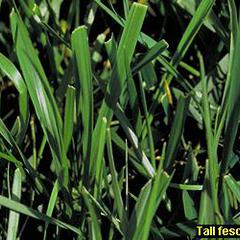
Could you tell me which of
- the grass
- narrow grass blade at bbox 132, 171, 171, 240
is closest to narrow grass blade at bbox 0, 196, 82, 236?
the grass

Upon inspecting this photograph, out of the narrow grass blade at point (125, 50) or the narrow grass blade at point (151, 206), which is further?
the narrow grass blade at point (125, 50)

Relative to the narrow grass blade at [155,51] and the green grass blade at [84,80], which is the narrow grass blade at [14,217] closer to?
the green grass blade at [84,80]

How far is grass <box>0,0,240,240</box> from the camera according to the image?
0.56 meters

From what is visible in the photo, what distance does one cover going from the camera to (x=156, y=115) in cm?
82

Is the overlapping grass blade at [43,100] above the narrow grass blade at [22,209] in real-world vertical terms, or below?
above

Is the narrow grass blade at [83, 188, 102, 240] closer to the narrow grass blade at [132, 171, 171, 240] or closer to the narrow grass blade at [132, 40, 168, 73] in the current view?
the narrow grass blade at [132, 171, 171, 240]

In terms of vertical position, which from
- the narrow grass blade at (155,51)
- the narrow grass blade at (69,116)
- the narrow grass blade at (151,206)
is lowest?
the narrow grass blade at (151,206)

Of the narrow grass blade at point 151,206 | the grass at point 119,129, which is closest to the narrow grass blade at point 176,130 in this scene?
the grass at point 119,129

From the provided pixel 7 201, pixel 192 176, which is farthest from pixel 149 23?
pixel 7 201

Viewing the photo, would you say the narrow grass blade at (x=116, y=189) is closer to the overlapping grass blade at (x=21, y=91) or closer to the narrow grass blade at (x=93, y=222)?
the narrow grass blade at (x=93, y=222)

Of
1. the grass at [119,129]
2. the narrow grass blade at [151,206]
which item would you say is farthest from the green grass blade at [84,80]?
the narrow grass blade at [151,206]

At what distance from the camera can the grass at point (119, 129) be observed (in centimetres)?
56

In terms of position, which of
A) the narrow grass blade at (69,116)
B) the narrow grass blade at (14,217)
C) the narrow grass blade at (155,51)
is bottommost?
the narrow grass blade at (14,217)

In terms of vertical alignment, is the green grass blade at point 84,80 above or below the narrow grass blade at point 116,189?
above
